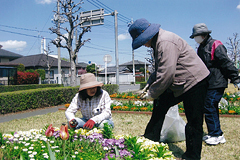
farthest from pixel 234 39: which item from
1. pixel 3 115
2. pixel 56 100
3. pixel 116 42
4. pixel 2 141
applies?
pixel 2 141

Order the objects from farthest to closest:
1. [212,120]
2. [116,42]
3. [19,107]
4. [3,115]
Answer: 1. [116,42]
2. [19,107]
3. [3,115]
4. [212,120]

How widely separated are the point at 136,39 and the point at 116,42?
1305cm

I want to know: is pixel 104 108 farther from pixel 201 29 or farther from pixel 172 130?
pixel 201 29

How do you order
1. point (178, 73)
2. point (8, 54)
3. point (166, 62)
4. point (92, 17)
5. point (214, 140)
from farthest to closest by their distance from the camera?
point (8, 54) < point (92, 17) < point (214, 140) < point (178, 73) < point (166, 62)

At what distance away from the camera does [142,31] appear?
236cm

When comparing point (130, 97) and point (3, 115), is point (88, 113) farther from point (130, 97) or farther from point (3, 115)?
point (130, 97)

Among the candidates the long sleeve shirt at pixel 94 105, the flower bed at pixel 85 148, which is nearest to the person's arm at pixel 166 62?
the flower bed at pixel 85 148

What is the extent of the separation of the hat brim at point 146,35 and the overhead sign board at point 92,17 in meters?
13.2

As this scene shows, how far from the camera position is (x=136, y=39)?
2357 mm

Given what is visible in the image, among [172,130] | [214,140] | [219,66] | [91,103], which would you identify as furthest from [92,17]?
[214,140]

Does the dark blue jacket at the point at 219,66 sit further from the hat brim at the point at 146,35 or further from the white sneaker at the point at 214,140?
the hat brim at the point at 146,35

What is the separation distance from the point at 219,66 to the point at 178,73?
1.33m

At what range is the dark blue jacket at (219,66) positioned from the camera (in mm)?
3164

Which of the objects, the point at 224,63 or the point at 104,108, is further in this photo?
Answer: the point at 104,108
